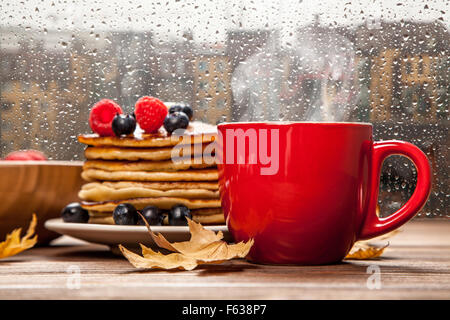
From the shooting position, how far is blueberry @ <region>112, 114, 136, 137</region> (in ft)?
2.56

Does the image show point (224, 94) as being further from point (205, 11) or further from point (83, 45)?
point (83, 45)

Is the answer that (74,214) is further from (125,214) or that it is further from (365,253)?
(365,253)

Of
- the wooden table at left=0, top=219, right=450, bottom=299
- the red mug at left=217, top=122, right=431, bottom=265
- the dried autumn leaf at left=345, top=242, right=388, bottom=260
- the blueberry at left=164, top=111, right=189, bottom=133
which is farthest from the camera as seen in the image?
the blueberry at left=164, top=111, right=189, bottom=133

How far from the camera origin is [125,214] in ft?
2.31

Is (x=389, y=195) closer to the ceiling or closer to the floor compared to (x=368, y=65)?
closer to the floor

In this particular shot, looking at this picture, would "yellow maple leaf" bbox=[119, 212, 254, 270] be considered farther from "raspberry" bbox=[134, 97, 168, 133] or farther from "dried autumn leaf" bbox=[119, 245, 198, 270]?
"raspberry" bbox=[134, 97, 168, 133]

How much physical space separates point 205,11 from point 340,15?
33cm

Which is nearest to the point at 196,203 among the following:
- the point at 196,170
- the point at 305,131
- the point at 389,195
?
the point at 196,170

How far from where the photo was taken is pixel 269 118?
→ 1.28 metres

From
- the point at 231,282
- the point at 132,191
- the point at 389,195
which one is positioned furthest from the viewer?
the point at 389,195

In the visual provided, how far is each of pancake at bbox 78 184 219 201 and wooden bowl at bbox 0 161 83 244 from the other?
0.06m

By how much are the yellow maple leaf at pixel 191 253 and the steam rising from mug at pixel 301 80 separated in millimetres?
702

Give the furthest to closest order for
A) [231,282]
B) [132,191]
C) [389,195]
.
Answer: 1. [389,195]
2. [132,191]
3. [231,282]

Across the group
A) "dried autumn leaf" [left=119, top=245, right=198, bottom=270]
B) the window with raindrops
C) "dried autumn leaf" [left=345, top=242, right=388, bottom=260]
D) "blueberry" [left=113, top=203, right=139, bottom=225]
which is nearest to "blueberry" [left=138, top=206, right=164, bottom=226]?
"blueberry" [left=113, top=203, right=139, bottom=225]
